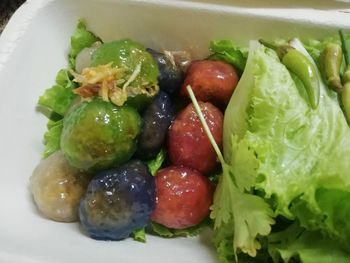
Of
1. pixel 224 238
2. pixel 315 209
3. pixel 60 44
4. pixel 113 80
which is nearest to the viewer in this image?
pixel 315 209

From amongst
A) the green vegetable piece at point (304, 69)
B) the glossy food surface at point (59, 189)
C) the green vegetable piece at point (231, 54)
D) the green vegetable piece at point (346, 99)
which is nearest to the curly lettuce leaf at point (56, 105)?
the glossy food surface at point (59, 189)

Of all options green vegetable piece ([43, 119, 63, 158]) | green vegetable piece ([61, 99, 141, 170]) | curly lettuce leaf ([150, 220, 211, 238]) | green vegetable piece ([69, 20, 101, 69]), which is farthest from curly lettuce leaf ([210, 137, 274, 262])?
green vegetable piece ([69, 20, 101, 69])

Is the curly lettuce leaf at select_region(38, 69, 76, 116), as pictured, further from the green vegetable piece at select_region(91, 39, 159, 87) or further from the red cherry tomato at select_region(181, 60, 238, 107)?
the red cherry tomato at select_region(181, 60, 238, 107)

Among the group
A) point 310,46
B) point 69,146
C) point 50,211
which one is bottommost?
point 50,211

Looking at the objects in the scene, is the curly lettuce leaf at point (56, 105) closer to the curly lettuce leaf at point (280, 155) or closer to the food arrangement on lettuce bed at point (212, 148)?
the food arrangement on lettuce bed at point (212, 148)

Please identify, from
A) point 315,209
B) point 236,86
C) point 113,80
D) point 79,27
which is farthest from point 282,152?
point 79,27

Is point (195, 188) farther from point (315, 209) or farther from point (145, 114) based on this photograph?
point (315, 209)

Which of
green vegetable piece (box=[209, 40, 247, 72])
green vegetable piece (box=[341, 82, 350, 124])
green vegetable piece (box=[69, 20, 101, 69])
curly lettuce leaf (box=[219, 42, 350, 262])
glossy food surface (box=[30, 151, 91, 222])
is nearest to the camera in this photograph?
curly lettuce leaf (box=[219, 42, 350, 262])
